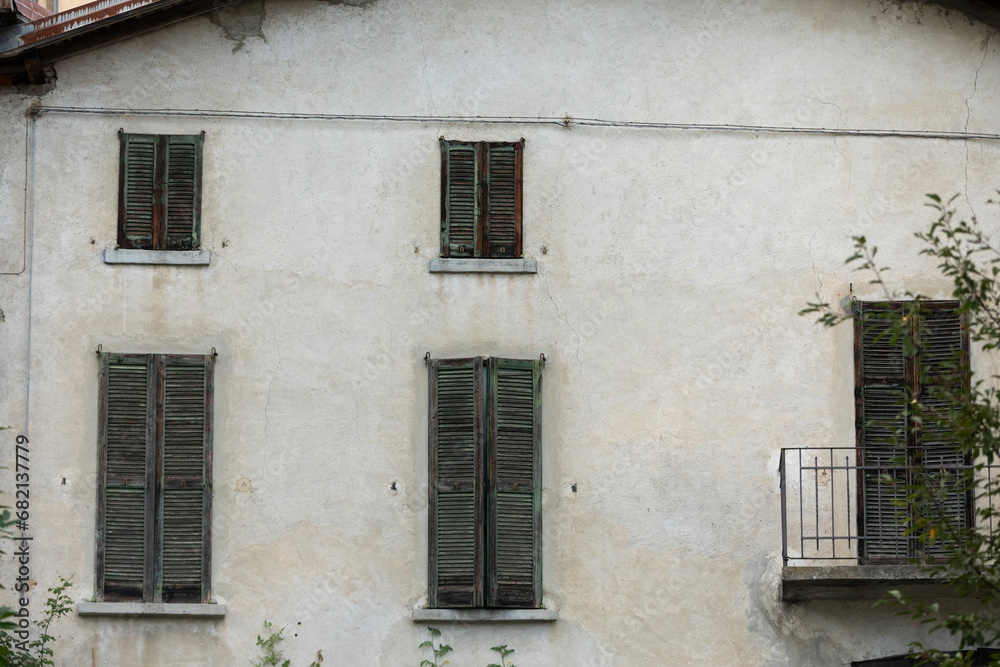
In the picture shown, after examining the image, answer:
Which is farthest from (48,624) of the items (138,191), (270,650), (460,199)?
(460,199)

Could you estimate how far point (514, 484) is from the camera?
1041cm

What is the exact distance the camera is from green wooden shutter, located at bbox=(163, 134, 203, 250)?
10578 mm

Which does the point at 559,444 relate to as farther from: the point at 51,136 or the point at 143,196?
the point at 51,136

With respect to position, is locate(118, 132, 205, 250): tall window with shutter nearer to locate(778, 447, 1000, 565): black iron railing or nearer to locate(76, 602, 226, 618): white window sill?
locate(76, 602, 226, 618): white window sill

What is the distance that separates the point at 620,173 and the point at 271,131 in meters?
2.74

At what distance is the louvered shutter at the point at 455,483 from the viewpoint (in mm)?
10320

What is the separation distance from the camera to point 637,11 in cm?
1099

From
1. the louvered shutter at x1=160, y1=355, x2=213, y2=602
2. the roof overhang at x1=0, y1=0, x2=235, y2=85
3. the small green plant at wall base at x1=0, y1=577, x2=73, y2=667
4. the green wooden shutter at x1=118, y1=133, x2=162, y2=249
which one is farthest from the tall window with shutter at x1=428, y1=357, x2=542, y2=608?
the roof overhang at x1=0, y1=0, x2=235, y2=85

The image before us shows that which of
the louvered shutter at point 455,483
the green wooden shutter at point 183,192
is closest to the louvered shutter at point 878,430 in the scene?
the louvered shutter at point 455,483

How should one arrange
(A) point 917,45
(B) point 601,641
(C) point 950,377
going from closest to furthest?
(C) point 950,377
(B) point 601,641
(A) point 917,45

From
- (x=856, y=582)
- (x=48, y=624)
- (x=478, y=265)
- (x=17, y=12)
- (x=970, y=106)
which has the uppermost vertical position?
(x=17, y=12)

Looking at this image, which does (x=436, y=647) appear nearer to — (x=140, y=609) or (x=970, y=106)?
(x=140, y=609)

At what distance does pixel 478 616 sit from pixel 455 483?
1.00 m

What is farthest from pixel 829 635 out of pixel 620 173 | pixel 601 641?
pixel 620 173
